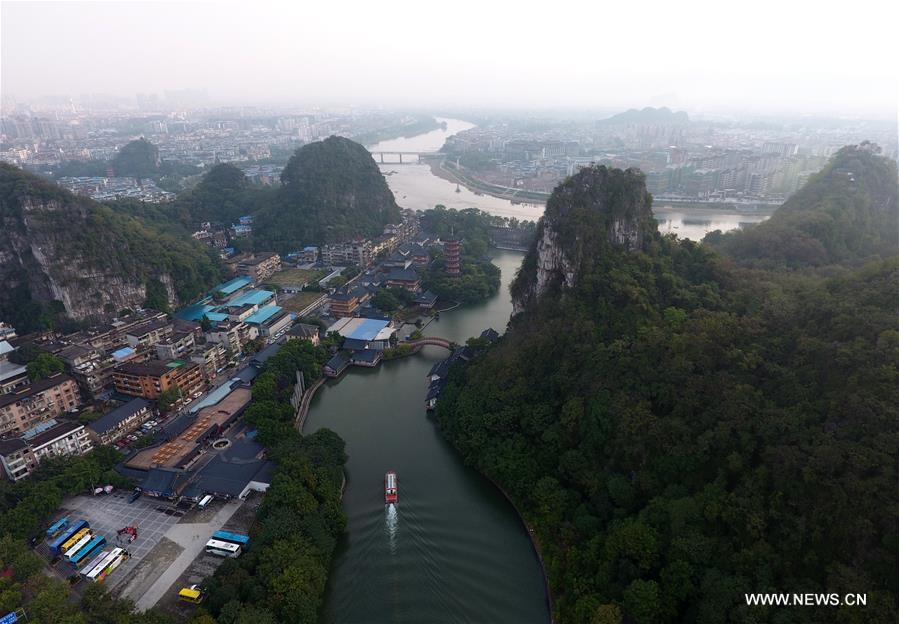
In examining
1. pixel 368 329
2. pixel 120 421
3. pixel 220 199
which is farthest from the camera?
pixel 220 199

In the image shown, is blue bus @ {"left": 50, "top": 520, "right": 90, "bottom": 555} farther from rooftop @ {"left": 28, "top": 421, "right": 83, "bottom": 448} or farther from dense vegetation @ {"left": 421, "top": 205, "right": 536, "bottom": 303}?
dense vegetation @ {"left": 421, "top": 205, "right": 536, "bottom": 303}

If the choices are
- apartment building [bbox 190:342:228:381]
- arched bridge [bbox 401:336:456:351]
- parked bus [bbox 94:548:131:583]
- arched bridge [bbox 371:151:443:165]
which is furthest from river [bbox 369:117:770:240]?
parked bus [bbox 94:548:131:583]

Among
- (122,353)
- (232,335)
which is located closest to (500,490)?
(232,335)

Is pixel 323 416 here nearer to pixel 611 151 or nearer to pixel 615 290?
pixel 615 290

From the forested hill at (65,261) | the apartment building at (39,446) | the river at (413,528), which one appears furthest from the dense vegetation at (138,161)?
the river at (413,528)

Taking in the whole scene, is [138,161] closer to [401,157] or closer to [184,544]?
→ [401,157]

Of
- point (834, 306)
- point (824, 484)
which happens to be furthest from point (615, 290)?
point (824, 484)

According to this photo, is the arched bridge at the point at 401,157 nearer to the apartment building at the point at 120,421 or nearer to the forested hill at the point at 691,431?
the forested hill at the point at 691,431
